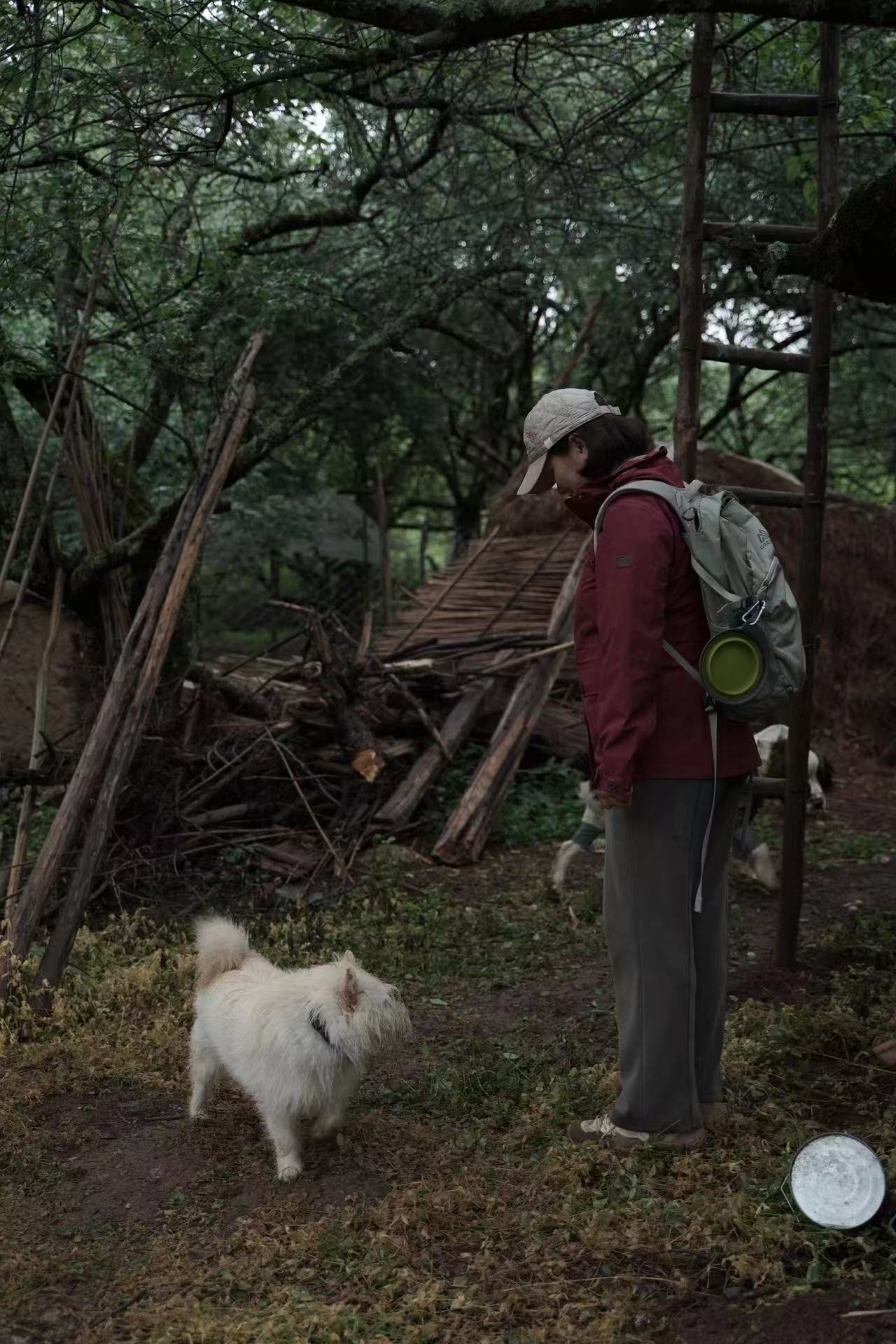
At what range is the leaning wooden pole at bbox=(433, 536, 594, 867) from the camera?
7.88 m

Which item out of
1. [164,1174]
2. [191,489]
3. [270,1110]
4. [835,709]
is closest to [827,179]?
[191,489]

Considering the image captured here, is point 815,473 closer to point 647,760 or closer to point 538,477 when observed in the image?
point 538,477

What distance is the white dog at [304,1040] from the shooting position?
12.7 feet

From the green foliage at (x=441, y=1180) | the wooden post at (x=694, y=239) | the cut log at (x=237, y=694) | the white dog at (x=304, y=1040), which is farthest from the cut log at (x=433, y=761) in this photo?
the white dog at (x=304, y=1040)

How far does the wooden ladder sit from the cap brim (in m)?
1.42

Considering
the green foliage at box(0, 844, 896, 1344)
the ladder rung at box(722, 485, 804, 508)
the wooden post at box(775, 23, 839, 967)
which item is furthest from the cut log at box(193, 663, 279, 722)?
the ladder rung at box(722, 485, 804, 508)

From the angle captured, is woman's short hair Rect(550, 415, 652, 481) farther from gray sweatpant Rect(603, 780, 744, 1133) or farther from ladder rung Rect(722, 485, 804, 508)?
ladder rung Rect(722, 485, 804, 508)

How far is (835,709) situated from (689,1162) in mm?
7729

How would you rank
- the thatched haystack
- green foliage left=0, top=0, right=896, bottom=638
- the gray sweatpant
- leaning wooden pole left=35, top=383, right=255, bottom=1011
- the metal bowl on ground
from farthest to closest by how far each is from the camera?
the thatched haystack, green foliage left=0, top=0, right=896, bottom=638, leaning wooden pole left=35, top=383, right=255, bottom=1011, the gray sweatpant, the metal bowl on ground

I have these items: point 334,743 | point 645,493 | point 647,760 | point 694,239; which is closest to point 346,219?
point 334,743

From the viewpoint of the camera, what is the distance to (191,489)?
21.0 ft

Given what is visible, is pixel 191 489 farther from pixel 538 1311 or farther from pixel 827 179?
pixel 538 1311

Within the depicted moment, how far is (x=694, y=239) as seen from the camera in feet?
17.2

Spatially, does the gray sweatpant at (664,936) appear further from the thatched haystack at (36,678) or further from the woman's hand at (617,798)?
the thatched haystack at (36,678)
